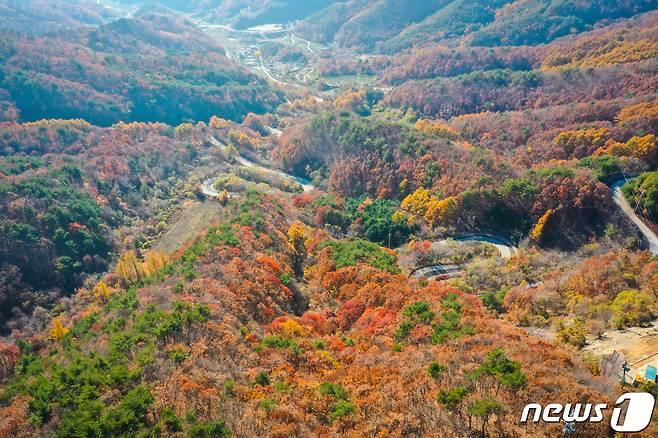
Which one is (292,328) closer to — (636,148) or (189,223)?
(189,223)

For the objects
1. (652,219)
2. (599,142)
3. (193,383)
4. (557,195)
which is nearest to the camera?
(193,383)

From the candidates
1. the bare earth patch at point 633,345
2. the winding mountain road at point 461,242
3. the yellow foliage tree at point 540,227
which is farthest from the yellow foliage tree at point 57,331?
the yellow foliage tree at point 540,227

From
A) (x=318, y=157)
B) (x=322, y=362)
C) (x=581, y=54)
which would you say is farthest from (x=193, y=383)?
(x=581, y=54)

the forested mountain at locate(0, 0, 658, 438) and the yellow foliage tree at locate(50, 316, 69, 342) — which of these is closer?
the forested mountain at locate(0, 0, 658, 438)

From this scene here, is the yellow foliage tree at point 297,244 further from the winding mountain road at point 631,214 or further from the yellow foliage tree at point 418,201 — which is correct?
the winding mountain road at point 631,214

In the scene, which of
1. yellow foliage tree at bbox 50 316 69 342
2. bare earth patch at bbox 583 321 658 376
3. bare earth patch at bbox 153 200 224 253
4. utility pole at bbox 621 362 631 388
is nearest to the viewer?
utility pole at bbox 621 362 631 388

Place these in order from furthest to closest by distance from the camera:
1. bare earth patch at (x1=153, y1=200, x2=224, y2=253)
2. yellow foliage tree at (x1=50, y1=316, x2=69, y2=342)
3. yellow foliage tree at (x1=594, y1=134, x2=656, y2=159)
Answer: bare earth patch at (x1=153, y1=200, x2=224, y2=253) → yellow foliage tree at (x1=594, y1=134, x2=656, y2=159) → yellow foliage tree at (x1=50, y1=316, x2=69, y2=342)

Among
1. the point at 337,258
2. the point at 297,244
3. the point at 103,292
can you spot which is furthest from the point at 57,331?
the point at 337,258

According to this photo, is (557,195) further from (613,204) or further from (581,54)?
(581,54)

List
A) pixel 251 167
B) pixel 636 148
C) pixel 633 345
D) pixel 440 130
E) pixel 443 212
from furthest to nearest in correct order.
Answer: pixel 251 167 → pixel 440 130 → pixel 636 148 → pixel 443 212 → pixel 633 345

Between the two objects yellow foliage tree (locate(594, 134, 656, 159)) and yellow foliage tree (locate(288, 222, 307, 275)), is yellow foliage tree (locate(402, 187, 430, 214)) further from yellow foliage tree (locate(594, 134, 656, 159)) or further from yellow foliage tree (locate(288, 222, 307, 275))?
yellow foliage tree (locate(594, 134, 656, 159))

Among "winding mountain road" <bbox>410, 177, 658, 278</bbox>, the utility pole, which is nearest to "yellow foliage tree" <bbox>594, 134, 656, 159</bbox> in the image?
"winding mountain road" <bbox>410, 177, 658, 278</bbox>
